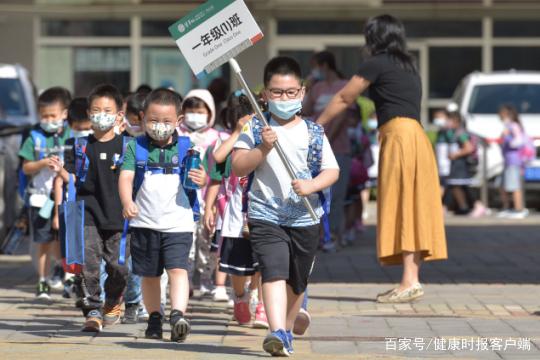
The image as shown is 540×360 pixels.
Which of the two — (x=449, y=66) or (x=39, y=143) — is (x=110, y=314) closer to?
(x=39, y=143)

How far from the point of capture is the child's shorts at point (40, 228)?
38.3ft

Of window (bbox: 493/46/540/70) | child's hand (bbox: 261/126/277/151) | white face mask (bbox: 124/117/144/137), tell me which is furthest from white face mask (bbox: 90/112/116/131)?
window (bbox: 493/46/540/70)

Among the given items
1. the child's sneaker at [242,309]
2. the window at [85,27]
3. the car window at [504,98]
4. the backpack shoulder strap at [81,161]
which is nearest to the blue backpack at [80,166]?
the backpack shoulder strap at [81,161]

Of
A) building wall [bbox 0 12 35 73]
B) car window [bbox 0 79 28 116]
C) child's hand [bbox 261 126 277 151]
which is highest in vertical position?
building wall [bbox 0 12 35 73]

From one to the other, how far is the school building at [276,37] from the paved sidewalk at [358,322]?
15.0 metres

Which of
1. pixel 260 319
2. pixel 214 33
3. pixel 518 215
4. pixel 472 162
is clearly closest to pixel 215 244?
pixel 260 319

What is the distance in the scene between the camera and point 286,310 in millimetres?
8242

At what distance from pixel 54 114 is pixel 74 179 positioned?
1.64 meters

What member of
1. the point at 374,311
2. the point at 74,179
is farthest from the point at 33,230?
the point at 374,311

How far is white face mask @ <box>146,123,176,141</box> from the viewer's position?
8.78 metres

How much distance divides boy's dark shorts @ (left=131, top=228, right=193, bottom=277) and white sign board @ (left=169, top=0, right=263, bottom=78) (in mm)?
950

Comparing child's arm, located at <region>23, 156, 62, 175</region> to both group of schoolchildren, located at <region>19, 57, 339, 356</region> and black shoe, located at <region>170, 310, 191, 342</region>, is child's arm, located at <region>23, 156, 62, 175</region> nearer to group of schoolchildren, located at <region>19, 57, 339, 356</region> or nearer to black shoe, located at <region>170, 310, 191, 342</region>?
group of schoolchildren, located at <region>19, 57, 339, 356</region>

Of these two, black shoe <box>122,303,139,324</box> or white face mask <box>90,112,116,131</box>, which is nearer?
white face mask <box>90,112,116,131</box>

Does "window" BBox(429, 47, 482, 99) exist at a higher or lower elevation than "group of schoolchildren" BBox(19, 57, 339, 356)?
higher
